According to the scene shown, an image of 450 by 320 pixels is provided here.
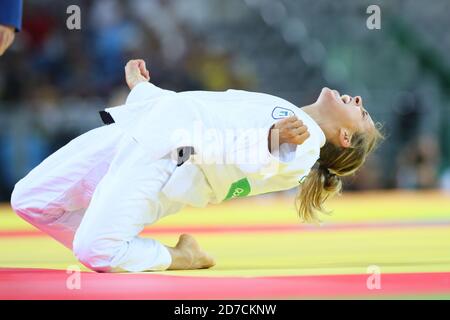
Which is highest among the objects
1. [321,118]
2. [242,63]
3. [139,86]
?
[242,63]

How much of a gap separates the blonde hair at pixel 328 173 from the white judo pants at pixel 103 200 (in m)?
0.71

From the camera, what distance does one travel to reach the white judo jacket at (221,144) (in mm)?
3795

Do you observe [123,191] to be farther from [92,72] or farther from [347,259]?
[92,72]

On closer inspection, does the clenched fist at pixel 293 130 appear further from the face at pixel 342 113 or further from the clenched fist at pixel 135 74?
the clenched fist at pixel 135 74

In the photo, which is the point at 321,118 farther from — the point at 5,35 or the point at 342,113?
the point at 5,35

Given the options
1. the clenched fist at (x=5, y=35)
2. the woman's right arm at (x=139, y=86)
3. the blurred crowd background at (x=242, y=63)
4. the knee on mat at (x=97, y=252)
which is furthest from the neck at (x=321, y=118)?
the blurred crowd background at (x=242, y=63)

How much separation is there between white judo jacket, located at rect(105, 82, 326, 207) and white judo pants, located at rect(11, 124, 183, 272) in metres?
0.09

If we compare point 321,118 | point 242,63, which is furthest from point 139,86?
point 242,63

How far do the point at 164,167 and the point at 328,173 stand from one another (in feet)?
3.15

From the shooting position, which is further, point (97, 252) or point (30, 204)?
point (30, 204)

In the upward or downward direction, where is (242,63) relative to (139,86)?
upward

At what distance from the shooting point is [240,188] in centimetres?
399

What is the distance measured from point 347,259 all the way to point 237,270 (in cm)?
78
